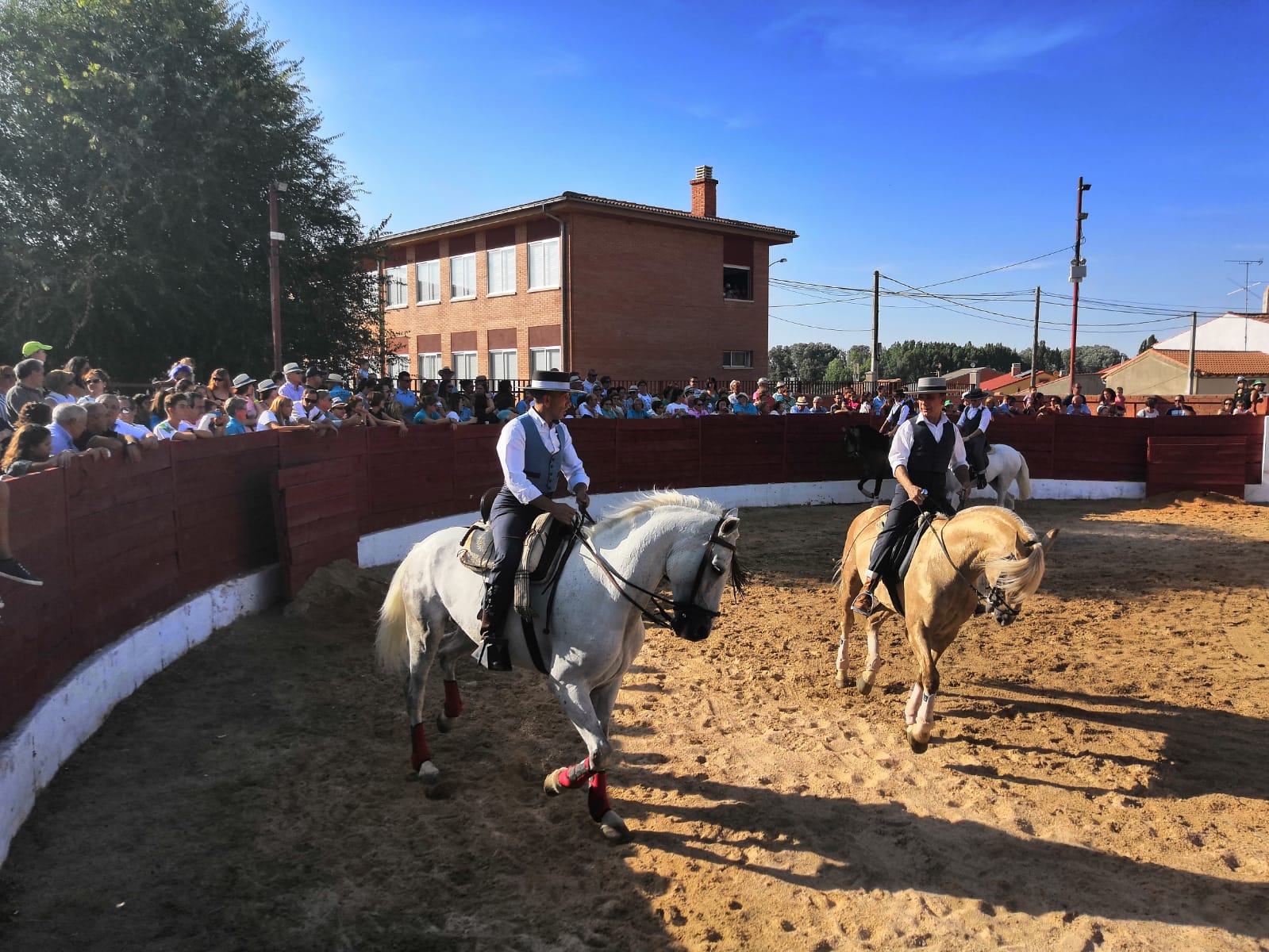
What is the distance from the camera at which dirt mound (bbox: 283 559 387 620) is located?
8.20 m

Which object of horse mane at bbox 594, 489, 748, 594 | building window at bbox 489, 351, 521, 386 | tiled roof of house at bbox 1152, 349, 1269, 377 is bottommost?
horse mane at bbox 594, 489, 748, 594

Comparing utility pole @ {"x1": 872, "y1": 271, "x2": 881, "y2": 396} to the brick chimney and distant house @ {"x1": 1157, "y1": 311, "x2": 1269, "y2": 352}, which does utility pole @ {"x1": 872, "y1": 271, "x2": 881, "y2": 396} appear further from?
distant house @ {"x1": 1157, "y1": 311, "x2": 1269, "y2": 352}

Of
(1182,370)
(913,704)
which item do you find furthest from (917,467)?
(1182,370)

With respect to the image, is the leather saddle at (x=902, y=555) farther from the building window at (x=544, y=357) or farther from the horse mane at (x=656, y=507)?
the building window at (x=544, y=357)

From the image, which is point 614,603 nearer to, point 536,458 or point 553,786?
point 536,458

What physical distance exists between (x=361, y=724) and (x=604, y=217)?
23812 millimetres

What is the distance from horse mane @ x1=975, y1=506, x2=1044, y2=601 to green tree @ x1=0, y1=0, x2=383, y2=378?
17958 millimetres

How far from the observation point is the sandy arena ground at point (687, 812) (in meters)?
3.64

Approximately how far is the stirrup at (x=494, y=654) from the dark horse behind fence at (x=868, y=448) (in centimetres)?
1324

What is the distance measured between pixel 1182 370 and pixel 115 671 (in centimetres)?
6039

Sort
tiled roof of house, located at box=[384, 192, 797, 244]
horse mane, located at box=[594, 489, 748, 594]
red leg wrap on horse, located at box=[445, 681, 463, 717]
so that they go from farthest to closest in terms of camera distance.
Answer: tiled roof of house, located at box=[384, 192, 797, 244], red leg wrap on horse, located at box=[445, 681, 463, 717], horse mane, located at box=[594, 489, 748, 594]

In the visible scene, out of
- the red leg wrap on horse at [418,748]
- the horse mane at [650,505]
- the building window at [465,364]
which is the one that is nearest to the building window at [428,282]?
the building window at [465,364]

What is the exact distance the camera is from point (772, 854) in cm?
423

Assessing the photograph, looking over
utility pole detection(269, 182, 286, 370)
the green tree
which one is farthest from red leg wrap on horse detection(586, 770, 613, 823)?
the green tree
